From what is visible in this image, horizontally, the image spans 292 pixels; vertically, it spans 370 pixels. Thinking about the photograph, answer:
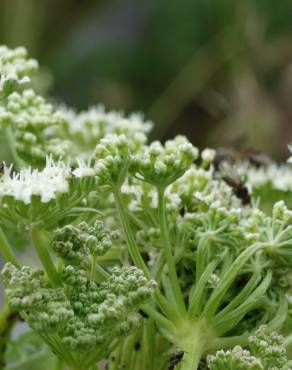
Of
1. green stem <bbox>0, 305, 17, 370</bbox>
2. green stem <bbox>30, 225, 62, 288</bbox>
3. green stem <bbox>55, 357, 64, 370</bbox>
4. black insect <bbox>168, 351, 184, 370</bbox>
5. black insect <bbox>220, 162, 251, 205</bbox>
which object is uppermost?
black insect <bbox>220, 162, 251, 205</bbox>

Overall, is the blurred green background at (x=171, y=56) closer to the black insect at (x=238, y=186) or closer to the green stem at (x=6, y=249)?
the black insect at (x=238, y=186)

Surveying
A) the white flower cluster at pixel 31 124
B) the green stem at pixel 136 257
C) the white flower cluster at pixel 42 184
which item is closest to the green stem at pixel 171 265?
the green stem at pixel 136 257

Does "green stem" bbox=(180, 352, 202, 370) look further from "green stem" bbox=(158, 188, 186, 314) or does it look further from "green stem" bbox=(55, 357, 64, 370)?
"green stem" bbox=(55, 357, 64, 370)

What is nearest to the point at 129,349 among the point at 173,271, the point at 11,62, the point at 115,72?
the point at 173,271

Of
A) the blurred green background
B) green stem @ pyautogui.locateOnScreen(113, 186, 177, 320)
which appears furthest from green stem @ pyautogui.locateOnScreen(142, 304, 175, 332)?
the blurred green background

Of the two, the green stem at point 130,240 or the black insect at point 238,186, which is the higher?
the black insect at point 238,186

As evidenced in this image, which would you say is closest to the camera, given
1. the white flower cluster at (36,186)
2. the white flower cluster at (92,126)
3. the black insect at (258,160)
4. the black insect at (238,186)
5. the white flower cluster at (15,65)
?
the white flower cluster at (36,186)

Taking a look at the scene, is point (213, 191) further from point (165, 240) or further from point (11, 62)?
point (11, 62)
